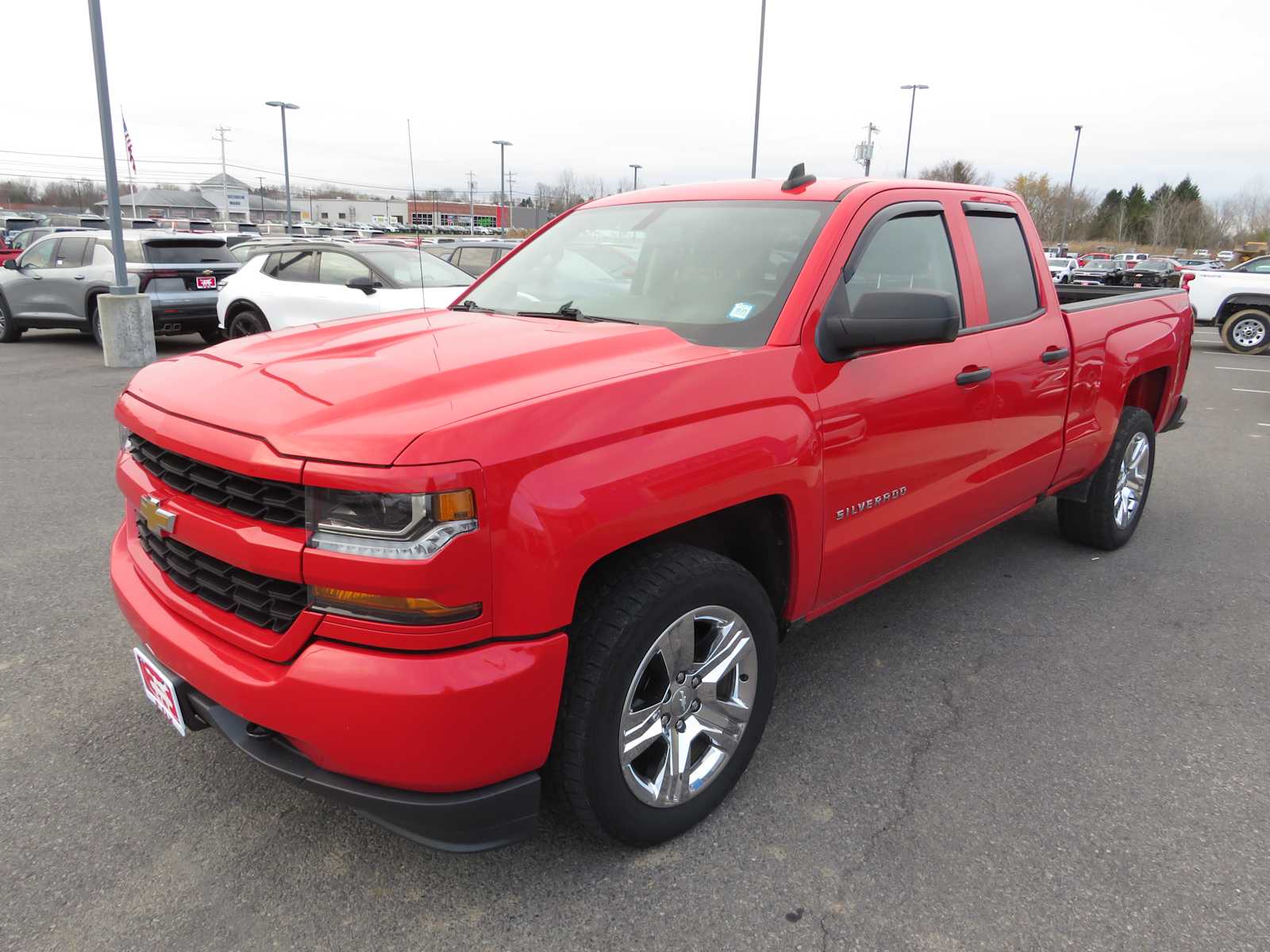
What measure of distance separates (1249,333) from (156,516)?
60.0 feet

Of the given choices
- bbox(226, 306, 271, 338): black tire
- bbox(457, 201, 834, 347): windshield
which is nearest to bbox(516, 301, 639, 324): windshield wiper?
bbox(457, 201, 834, 347): windshield

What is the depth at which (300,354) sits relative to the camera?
102 inches

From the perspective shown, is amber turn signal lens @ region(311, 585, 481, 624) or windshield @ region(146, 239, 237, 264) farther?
windshield @ region(146, 239, 237, 264)

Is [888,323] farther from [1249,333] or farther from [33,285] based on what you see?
[1249,333]

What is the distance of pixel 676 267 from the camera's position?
3.13m

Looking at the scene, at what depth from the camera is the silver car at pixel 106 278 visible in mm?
11969

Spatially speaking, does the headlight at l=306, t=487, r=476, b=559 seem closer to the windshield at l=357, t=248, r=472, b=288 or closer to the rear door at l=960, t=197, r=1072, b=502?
the rear door at l=960, t=197, r=1072, b=502

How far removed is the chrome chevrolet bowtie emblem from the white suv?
7.12 meters

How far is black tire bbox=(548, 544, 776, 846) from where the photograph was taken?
211cm

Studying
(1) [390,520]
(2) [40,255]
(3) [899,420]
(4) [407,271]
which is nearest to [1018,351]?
(3) [899,420]

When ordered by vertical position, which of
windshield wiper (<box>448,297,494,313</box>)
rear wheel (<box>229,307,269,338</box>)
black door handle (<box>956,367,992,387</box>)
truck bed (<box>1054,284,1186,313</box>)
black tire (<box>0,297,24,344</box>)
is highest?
truck bed (<box>1054,284,1186,313</box>)

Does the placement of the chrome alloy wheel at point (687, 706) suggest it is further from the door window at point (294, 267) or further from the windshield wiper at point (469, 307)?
the door window at point (294, 267)

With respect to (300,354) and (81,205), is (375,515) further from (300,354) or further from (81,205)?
(81,205)

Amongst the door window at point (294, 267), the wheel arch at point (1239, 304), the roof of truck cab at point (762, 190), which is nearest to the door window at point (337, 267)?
the door window at point (294, 267)
